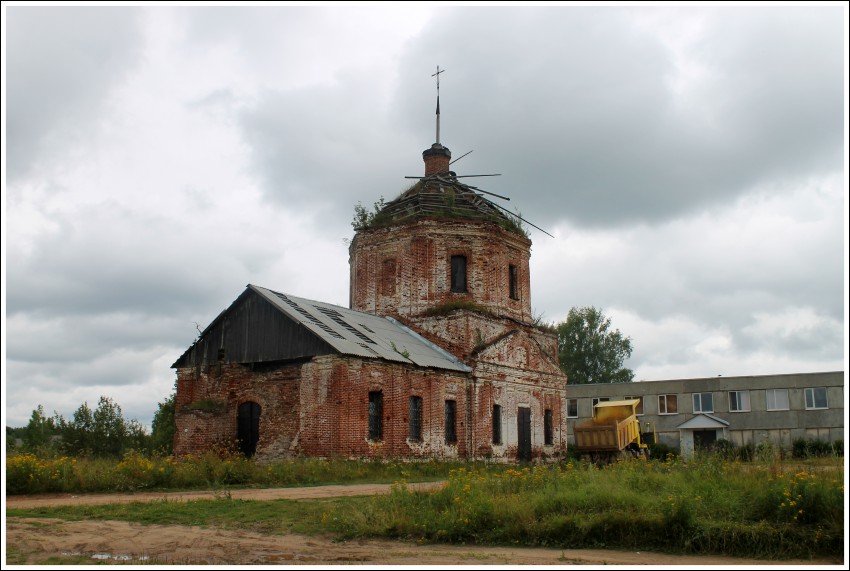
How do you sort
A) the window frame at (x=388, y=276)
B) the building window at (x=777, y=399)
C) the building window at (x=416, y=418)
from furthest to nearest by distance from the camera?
the building window at (x=777, y=399) → the window frame at (x=388, y=276) → the building window at (x=416, y=418)

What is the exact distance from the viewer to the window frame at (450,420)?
25.1 m

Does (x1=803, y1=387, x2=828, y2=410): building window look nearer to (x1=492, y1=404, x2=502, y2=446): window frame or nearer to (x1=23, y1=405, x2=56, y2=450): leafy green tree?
(x1=492, y1=404, x2=502, y2=446): window frame

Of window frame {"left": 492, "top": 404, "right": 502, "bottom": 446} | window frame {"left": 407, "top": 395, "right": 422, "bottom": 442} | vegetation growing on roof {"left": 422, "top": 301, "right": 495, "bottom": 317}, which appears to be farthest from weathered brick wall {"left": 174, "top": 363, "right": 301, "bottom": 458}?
window frame {"left": 492, "top": 404, "right": 502, "bottom": 446}

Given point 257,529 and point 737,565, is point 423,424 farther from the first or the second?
point 737,565

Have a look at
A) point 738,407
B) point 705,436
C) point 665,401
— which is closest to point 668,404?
point 665,401

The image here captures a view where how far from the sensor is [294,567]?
7.32 m

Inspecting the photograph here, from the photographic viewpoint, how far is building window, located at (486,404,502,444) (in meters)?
27.2

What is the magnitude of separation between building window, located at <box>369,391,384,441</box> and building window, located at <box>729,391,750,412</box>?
2664cm

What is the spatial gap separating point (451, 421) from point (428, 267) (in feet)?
21.3

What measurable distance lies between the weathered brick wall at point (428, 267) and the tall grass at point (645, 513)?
18369mm

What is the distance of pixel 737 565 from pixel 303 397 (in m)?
14.9

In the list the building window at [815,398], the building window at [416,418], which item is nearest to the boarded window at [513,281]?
the building window at [416,418]

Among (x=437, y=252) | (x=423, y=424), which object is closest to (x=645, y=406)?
(x=437, y=252)

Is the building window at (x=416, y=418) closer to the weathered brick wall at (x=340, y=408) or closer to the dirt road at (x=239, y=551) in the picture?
the weathered brick wall at (x=340, y=408)
